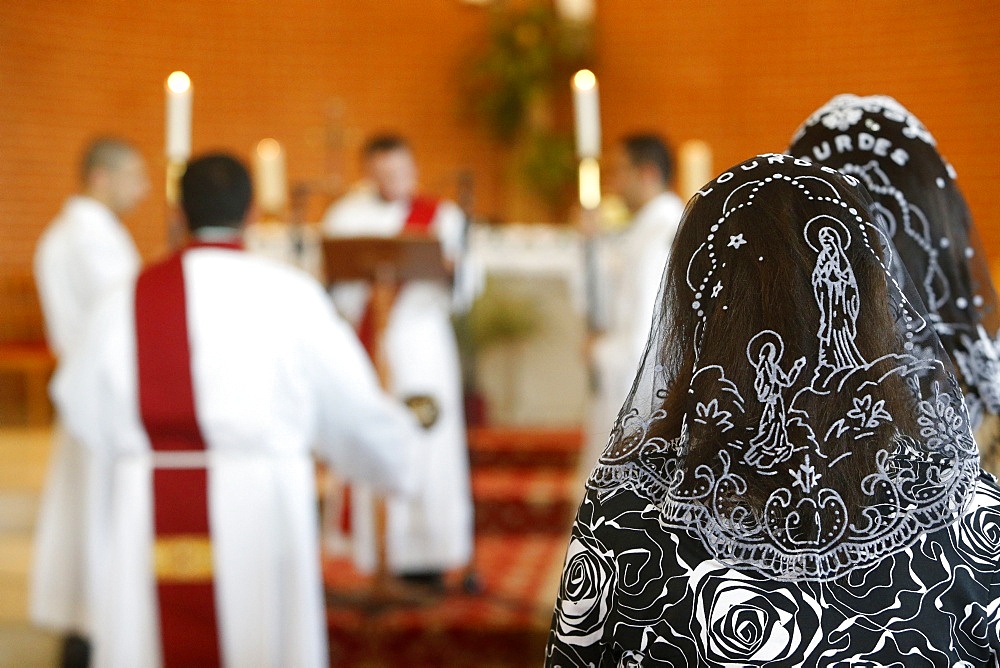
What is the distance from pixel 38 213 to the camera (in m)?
9.19

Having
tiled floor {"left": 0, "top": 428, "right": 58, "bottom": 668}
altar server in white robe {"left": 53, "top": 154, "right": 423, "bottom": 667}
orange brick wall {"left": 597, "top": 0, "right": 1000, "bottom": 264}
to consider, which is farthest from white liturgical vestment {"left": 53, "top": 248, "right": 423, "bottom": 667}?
orange brick wall {"left": 597, "top": 0, "right": 1000, "bottom": 264}

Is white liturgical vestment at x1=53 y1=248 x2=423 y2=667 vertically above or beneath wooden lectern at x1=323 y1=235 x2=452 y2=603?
beneath

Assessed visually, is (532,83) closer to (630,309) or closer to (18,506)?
(18,506)

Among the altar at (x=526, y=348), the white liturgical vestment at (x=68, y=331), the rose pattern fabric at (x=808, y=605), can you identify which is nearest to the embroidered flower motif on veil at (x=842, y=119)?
the rose pattern fabric at (x=808, y=605)

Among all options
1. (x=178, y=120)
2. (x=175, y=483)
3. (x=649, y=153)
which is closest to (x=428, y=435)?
(x=649, y=153)

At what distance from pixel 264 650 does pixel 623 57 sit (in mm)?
8207

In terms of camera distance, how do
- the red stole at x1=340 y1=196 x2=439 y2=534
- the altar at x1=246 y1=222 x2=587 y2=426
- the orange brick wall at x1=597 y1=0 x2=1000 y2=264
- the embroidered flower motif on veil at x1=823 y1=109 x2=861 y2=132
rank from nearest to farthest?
the embroidered flower motif on veil at x1=823 y1=109 x2=861 y2=132
the red stole at x1=340 y1=196 x2=439 y2=534
the orange brick wall at x1=597 y1=0 x2=1000 y2=264
the altar at x1=246 y1=222 x2=587 y2=426

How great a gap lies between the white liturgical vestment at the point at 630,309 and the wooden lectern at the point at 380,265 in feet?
2.44

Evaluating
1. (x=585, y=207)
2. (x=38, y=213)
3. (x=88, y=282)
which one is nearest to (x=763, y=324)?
(x=585, y=207)

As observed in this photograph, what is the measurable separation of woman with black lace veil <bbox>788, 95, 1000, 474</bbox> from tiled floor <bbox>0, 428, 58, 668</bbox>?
2.86m

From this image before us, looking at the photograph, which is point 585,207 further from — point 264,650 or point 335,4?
point 335,4

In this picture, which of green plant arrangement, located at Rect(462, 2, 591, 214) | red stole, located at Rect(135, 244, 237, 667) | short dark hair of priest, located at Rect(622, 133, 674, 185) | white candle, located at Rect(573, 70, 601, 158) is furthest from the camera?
green plant arrangement, located at Rect(462, 2, 591, 214)

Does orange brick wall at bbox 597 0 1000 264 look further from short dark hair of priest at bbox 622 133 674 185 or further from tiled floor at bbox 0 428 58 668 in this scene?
tiled floor at bbox 0 428 58 668

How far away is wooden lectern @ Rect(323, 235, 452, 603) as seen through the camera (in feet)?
14.4
